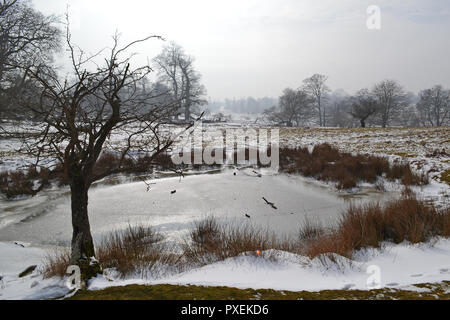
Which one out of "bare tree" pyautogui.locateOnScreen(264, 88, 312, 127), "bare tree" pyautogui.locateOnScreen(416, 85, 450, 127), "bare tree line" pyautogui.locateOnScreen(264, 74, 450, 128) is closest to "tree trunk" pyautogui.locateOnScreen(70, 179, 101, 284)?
"bare tree line" pyautogui.locateOnScreen(264, 74, 450, 128)

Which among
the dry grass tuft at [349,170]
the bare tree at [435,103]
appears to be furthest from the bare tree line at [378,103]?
the dry grass tuft at [349,170]

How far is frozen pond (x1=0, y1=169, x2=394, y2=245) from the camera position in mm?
5668

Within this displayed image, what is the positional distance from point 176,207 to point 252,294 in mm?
5768

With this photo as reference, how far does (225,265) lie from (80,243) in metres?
1.61

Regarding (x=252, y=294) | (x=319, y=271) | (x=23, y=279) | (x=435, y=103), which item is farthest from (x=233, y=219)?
(x=435, y=103)

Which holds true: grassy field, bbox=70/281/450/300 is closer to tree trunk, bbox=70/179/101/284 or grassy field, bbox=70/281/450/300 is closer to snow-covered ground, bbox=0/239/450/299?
snow-covered ground, bbox=0/239/450/299

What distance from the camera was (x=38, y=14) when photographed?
19031 millimetres

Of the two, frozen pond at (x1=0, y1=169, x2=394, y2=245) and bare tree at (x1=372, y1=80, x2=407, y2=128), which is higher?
bare tree at (x1=372, y1=80, x2=407, y2=128)

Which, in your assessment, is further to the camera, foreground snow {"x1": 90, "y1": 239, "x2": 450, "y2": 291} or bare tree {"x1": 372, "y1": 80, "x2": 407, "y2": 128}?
bare tree {"x1": 372, "y1": 80, "x2": 407, "y2": 128}

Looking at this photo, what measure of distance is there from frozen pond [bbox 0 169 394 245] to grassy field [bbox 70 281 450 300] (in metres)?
3.59

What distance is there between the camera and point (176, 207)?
7086mm

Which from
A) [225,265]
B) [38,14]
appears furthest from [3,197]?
[38,14]

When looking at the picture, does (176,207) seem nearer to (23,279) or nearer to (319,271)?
(23,279)
